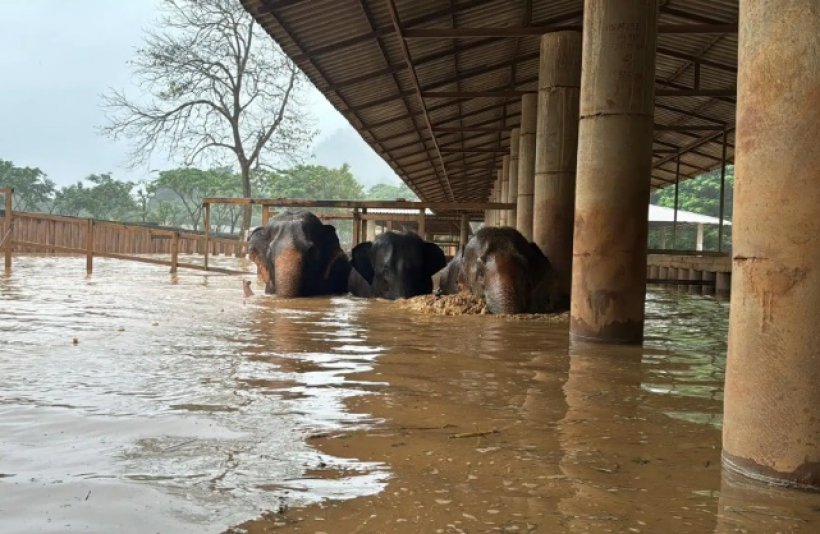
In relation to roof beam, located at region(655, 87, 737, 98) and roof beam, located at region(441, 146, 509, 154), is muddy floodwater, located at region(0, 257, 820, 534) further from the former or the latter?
roof beam, located at region(441, 146, 509, 154)

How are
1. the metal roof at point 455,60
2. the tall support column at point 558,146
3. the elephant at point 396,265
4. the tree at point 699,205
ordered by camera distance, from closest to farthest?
the metal roof at point 455,60
the tall support column at point 558,146
the elephant at point 396,265
the tree at point 699,205

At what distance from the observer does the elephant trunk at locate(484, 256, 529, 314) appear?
10281 millimetres

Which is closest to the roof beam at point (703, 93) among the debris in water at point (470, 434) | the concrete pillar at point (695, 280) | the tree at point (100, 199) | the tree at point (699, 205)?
the concrete pillar at point (695, 280)

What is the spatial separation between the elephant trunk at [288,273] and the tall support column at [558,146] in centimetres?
402

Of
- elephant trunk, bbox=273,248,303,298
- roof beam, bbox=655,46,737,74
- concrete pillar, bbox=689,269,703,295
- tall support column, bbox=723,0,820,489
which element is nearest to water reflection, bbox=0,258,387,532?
tall support column, bbox=723,0,820,489

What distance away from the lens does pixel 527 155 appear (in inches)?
687

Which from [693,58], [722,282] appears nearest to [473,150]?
[722,282]

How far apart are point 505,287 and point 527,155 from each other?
7770 millimetres

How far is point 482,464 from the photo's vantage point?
3.34 meters

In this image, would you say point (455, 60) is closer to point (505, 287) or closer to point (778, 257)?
point (505, 287)

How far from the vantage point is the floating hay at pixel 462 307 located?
10133 millimetres

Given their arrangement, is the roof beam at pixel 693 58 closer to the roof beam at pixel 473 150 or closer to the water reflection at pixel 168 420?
the roof beam at pixel 473 150

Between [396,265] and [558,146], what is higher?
[558,146]

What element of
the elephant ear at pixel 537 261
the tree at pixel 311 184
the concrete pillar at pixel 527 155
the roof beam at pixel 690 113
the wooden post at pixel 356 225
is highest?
the tree at pixel 311 184
